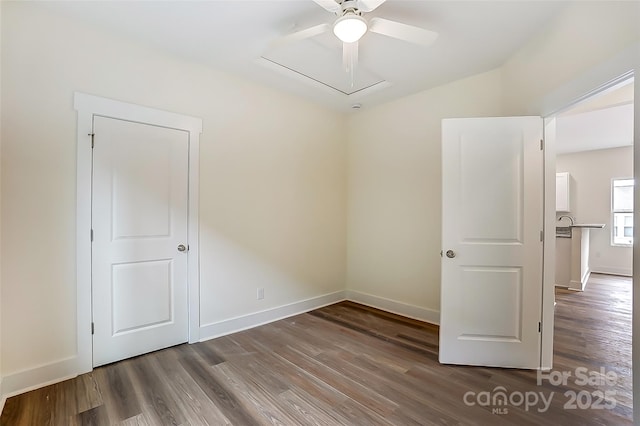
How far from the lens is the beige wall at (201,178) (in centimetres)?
209

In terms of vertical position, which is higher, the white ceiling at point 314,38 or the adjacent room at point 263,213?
the white ceiling at point 314,38

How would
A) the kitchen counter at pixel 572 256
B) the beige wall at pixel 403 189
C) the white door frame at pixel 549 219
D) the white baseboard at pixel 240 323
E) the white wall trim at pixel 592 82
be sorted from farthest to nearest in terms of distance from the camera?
the kitchen counter at pixel 572 256
the beige wall at pixel 403 189
the white door frame at pixel 549 219
the white baseboard at pixel 240 323
the white wall trim at pixel 592 82

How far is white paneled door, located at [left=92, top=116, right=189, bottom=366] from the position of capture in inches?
96.0

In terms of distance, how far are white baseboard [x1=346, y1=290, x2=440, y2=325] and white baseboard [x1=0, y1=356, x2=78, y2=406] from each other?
3.19 m

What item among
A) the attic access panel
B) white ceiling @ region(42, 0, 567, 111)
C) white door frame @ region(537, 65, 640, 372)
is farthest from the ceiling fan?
white door frame @ region(537, 65, 640, 372)

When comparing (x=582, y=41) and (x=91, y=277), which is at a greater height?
(x=582, y=41)

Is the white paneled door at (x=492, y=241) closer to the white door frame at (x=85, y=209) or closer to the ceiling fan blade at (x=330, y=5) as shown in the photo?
the ceiling fan blade at (x=330, y=5)

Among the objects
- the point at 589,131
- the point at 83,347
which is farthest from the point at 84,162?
the point at 589,131

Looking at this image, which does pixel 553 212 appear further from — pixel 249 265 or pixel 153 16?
pixel 153 16

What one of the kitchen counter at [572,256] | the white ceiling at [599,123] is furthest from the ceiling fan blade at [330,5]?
the kitchen counter at [572,256]

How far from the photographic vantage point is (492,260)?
249cm

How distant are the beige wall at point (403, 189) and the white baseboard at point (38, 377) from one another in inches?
127

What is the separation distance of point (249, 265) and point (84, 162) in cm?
179

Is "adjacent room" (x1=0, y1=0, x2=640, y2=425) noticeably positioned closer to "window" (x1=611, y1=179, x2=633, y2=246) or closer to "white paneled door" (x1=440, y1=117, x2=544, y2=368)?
"white paneled door" (x1=440, y1=117, x2=544, y2=368)
